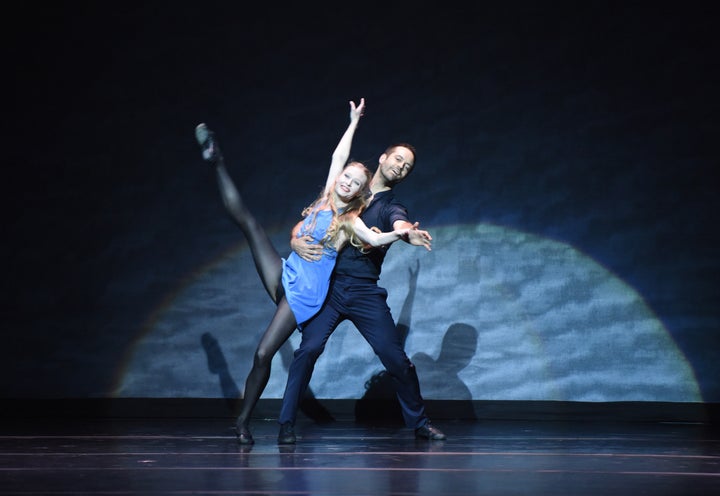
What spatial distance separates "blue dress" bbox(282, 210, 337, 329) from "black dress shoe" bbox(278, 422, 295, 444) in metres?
0.40

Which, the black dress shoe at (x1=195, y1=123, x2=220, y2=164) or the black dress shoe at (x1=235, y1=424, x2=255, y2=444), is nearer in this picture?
the black dress shoe at (x1=235, y1=424, x2=255, y2=444)

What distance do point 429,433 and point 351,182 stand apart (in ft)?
3.48

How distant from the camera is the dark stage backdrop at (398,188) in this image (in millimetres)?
4668

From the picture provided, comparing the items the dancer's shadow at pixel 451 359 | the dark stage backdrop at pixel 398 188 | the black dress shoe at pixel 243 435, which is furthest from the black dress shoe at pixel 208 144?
the dancer's shadow at pixel 451 359

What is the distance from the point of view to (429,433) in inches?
144

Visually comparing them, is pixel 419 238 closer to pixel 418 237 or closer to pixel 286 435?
pixel 418 237

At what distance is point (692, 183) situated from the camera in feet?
15.3

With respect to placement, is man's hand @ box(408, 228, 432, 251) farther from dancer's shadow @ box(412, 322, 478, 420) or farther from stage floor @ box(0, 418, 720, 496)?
dancer's shadow @ box(412, 322, 478, 420)

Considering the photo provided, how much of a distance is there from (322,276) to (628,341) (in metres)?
1.91

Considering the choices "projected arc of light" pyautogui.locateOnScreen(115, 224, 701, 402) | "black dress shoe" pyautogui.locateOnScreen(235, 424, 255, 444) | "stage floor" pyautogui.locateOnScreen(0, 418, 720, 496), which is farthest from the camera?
"projected arc of light" pyautogui.locateOnScreen(115, 224, 701, 402)

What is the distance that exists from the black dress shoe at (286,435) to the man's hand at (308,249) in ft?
2.12

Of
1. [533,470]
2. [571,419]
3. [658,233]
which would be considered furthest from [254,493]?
[658,233]

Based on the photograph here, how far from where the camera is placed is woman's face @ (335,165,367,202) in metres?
3.50

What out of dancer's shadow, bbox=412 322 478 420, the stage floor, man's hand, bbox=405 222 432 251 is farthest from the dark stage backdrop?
man's hand, bbox=405 222 432 251
